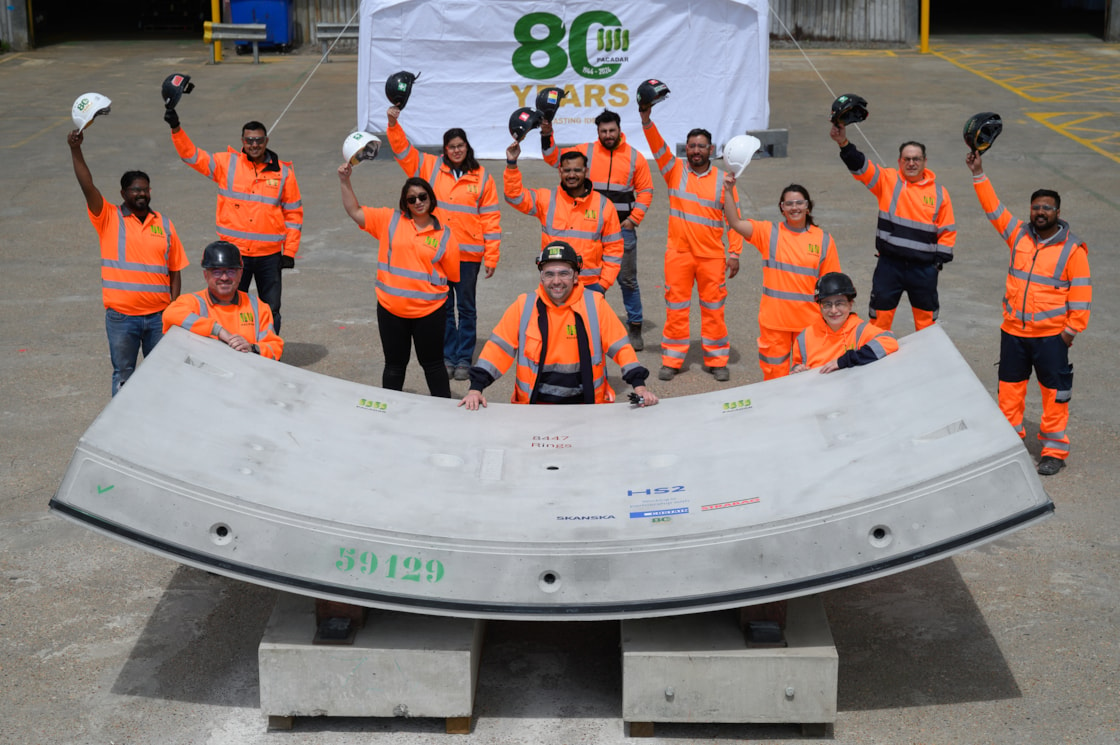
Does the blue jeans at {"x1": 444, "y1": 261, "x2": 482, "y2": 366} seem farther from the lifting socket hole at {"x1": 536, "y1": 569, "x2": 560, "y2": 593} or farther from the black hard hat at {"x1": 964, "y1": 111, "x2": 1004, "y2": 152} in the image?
the lifting socket hole at {"x1": 536, "y1": 569, "x2": 560, "y2": 593}

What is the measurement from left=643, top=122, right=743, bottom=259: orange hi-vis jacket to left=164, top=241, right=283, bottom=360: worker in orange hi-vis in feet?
12.5

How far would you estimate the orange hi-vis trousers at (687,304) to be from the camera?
9.99 metres

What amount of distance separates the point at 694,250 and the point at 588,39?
8619 mm

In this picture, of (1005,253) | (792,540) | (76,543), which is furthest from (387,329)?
(1005,253)

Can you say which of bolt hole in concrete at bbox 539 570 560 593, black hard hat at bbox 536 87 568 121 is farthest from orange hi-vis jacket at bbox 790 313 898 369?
black hard hat at bbox 536 87 568 121

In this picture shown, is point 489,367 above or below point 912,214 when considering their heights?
below

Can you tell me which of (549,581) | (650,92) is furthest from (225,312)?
(650,92)

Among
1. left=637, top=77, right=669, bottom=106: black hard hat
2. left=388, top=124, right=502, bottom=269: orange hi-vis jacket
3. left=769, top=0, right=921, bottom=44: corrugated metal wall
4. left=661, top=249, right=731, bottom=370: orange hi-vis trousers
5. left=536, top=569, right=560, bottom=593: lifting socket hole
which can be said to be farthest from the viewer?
left=769, top=0, right=921, bottom=44: corrugated metal wall

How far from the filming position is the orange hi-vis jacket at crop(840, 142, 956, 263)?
30.7 ft

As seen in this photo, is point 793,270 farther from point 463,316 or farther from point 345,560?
point 345,560

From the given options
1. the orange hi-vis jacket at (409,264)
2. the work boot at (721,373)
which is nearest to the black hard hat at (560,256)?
the orange hi-vis jacket at (409,264)

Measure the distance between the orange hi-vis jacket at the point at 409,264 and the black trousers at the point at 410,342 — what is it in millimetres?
58

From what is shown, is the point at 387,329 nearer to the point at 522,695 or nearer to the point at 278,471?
the point at 278,471

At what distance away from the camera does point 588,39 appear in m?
17.7
